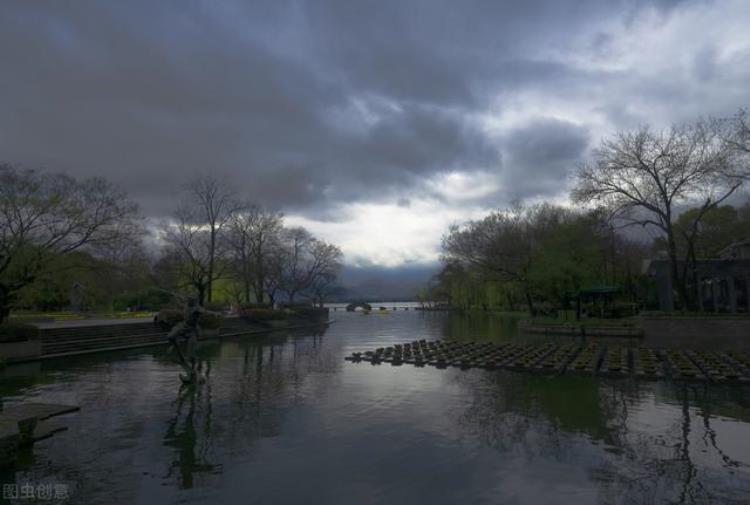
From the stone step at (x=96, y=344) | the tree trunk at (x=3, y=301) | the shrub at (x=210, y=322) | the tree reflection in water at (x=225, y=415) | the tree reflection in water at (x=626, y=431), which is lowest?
the tree reflection in water at (x=626, y=431)

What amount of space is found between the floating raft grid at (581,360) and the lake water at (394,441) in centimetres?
162

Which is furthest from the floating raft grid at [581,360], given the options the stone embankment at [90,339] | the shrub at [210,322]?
the shrub at [210,322]

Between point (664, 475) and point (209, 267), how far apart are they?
140ft

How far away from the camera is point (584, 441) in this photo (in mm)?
9523

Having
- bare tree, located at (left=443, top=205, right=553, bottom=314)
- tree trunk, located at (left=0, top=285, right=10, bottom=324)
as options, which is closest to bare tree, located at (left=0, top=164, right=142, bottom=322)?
tree trunk, located at (left=0, top=285, right=10, bottom=324)

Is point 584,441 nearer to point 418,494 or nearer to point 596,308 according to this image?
point 418,494

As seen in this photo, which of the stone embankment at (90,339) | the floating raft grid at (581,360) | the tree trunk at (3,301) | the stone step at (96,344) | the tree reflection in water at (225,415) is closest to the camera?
the tree reflection in water at (225,415)

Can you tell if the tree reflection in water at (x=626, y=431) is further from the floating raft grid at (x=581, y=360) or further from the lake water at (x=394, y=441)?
the floating raft grid at (x=581, y=360)

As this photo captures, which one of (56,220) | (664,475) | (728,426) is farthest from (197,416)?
(56,220)

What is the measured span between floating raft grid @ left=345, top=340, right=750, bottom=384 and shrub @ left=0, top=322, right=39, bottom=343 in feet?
48.3

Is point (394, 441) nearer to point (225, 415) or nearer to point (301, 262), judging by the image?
point (225, 415)

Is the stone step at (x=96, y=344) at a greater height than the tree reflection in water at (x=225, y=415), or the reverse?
the stone step at (x=96, y=344)

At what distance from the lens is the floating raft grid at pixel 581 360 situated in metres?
17.3

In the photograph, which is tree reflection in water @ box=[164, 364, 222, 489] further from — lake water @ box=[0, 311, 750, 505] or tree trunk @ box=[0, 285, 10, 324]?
tree trunk @ box=[0, 285, 10, 324]
